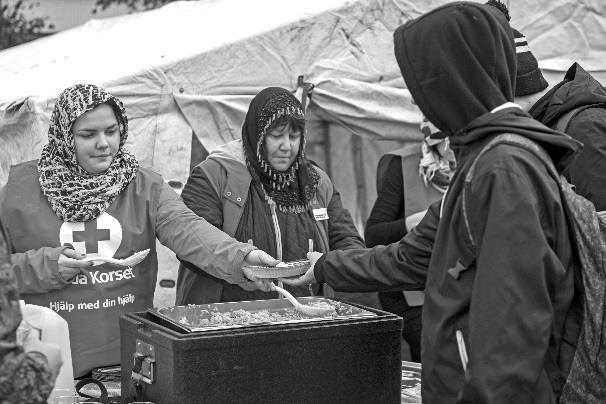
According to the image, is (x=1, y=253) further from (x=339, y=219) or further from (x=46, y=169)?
(x=339, y=219)

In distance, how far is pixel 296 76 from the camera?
17.7 feet

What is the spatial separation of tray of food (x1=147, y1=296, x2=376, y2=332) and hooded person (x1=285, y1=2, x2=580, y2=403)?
2.15ft

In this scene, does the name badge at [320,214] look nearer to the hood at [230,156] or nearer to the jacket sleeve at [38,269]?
the hood at [230,156]

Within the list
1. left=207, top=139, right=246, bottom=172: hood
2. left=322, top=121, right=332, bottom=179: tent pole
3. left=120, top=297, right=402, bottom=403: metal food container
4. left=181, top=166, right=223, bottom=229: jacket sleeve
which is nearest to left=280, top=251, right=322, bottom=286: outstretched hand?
left=120, top=297, right=402, bottom=403: metal food container

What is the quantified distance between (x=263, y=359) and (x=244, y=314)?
0.40m

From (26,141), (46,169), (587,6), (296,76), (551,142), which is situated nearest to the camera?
(551,142)

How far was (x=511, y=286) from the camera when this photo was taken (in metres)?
2.15

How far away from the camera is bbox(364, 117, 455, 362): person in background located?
14.8 feet

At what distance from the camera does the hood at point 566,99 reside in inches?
128

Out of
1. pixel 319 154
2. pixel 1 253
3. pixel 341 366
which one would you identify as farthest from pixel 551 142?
pixel 319 154

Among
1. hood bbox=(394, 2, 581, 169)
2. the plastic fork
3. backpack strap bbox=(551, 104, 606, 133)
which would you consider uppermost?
hood bbox=(394, 2, 581, 169)

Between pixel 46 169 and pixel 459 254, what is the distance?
1760mm

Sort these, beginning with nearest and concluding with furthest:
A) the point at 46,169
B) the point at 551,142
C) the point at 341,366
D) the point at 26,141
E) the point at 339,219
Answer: the point at 551,142
the point at 341,366
the point at 46,169
the point at 339,219
the point at 26,141

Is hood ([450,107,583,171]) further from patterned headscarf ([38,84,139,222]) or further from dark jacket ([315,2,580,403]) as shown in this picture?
patterned headscarf ([38,84,139,222])
